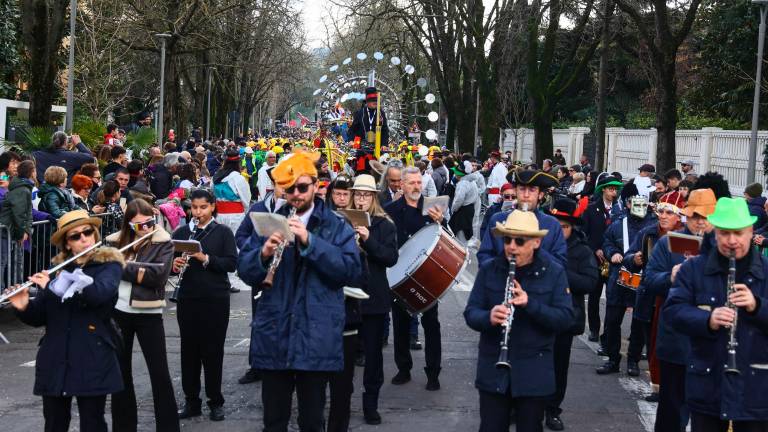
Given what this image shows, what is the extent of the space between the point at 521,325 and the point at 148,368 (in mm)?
2773

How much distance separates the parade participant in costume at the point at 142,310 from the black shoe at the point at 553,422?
2942 mm

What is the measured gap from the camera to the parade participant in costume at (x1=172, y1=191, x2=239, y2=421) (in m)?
7.96

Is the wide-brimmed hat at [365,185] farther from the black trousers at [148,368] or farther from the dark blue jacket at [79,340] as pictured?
the dark blue jacket at [79,340]

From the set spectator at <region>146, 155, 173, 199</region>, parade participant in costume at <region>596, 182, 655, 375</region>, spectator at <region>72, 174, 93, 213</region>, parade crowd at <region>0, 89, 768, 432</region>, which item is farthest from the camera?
spectator at <region>146, 155, 173, 199</region>

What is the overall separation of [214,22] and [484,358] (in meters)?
32.1

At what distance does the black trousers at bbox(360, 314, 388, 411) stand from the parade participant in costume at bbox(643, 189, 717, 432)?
2130 mm

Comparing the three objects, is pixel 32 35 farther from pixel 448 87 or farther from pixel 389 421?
pixel 448 87

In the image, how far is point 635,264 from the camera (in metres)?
8.69

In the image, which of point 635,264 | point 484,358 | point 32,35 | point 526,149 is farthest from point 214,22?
point 484,358

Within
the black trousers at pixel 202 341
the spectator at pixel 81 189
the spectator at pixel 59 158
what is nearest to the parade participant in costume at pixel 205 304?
the black trousers at pixel 202 341

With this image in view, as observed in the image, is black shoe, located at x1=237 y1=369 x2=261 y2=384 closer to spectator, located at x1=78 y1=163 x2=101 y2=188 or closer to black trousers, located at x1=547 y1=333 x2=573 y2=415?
black trousers, located at x1=547 y1=333 x2=573 y2=415

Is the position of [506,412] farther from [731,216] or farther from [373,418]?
[373,418]

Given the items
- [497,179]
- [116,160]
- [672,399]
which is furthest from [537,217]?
[497,179]

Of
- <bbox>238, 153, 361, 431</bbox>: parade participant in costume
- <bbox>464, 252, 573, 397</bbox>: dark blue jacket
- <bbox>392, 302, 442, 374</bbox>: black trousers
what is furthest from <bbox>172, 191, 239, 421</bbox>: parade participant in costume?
<bbox>464, 252, 573, 397</bbox>: dark blue jacket
